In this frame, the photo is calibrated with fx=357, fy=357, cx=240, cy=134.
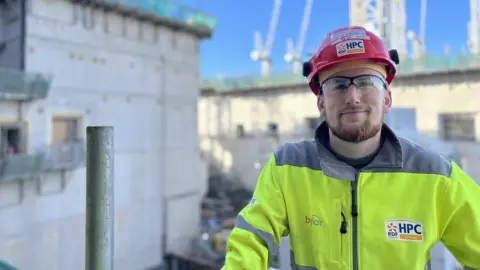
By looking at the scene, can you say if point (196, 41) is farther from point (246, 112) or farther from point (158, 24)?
point (246, 112)

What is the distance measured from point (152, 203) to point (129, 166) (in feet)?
6.46

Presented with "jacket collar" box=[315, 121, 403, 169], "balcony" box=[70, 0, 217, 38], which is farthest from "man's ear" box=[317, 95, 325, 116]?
"balcony" box=[70, 0, 217, 38]

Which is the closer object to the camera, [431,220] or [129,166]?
[431,220]

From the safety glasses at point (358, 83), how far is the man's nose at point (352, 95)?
16 millimetres

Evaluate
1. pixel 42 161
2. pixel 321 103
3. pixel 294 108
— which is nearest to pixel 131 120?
pixel 42 161

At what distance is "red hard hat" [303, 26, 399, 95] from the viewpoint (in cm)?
152

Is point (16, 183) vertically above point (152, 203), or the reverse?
point (16, 183)

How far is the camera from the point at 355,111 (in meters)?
1.48

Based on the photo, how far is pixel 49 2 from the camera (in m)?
11.1

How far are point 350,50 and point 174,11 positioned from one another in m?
14.7

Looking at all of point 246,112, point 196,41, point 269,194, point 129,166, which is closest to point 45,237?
point 129,166

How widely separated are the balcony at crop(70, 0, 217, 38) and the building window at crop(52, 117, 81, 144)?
3968 mm

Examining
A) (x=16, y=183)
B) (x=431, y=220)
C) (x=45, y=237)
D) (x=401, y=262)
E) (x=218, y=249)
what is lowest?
(x=218, y=249)

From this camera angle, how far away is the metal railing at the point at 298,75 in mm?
14891
